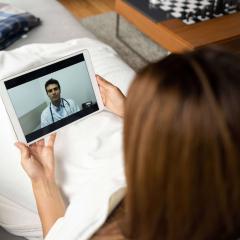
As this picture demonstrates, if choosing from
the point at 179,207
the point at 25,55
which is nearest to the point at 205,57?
the point at 179,207

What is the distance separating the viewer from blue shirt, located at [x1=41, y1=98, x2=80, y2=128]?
3.43 ft

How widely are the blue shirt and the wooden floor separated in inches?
82.0

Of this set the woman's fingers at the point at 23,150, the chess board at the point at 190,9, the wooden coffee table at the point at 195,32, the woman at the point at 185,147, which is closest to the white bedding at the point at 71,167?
the woman's fingers at the point at 23,150

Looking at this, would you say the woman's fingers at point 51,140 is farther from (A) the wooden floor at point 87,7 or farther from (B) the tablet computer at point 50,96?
(A) the wooden floor at point 87,7

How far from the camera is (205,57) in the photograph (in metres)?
0.55

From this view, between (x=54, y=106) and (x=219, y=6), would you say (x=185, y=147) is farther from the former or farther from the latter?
(x=219, y=6)

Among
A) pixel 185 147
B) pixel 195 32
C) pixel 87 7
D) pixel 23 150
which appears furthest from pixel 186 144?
pixel 87 7

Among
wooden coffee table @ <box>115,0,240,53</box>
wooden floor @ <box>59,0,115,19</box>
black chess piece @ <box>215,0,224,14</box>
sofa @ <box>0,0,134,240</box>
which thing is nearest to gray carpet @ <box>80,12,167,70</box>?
wooden floor @ <box>59,0,115,19</box>

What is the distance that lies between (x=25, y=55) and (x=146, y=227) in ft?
3.30

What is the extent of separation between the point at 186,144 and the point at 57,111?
0.60m

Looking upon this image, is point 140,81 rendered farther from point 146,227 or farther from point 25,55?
point 25,55

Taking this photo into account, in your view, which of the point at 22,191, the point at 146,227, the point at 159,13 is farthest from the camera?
the point at 159,13

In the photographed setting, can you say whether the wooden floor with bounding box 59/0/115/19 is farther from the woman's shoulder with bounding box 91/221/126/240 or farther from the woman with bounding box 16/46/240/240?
the woman with bounding box 16/46/240/240

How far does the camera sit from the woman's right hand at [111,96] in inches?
45.8
